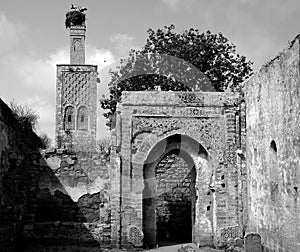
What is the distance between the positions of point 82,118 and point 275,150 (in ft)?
74.5

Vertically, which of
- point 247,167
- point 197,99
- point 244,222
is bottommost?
point 244,222

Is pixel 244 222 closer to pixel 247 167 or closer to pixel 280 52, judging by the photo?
pixel 247 167

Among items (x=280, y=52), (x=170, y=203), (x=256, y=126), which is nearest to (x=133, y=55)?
(x=170, y=203)

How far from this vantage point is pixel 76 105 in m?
31.8

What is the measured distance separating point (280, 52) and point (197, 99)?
3.39 meters

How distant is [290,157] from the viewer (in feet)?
29.6

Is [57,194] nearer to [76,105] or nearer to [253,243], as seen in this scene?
[253,243]

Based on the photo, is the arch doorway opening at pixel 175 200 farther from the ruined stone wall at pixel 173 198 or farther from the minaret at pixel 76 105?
the minaret at pixel 76 105

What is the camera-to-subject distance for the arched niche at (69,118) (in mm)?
31547

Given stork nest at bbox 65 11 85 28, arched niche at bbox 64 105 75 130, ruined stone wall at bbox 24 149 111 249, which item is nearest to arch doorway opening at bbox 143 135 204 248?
ruined stone wall at bbox 24 149 111 249

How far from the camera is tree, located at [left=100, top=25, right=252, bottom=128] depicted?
21.0m

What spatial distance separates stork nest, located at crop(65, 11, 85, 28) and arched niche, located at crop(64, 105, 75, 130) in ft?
23.7

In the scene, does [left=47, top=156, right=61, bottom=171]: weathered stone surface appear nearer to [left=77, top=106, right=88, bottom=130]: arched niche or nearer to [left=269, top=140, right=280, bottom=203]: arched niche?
[left=269, top=140, right=280, bottom=203]: arched niche

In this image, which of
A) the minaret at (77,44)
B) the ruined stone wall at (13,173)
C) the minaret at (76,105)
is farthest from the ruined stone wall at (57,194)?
the minaret at (77,44)
